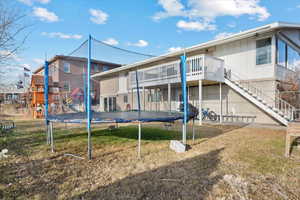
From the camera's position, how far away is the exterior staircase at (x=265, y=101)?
22.5 ft

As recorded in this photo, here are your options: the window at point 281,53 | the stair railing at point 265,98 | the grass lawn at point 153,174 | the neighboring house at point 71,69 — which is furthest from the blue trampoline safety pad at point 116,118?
the window at point 281,53

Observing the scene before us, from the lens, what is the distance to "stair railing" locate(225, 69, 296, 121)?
715 centimetres

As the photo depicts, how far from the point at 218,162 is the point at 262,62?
7359 millimetres

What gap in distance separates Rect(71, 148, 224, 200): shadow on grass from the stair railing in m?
6.44

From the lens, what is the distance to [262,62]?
8141mm

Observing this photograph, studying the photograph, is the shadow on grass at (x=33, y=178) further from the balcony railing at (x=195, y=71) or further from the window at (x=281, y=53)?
the window at (x=281, y=53)

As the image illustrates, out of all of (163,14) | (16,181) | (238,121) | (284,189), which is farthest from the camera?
(163,14)

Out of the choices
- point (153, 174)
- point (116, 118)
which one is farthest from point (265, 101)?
point (153, 174)

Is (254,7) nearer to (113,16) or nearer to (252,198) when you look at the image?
(113,16)

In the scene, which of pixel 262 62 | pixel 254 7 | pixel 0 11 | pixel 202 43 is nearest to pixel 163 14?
pixel 202 43

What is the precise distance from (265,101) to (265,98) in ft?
1.49

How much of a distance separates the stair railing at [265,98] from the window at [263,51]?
3.81 feet

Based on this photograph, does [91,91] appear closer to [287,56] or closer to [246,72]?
[246,72]

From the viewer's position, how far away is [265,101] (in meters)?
7.62
